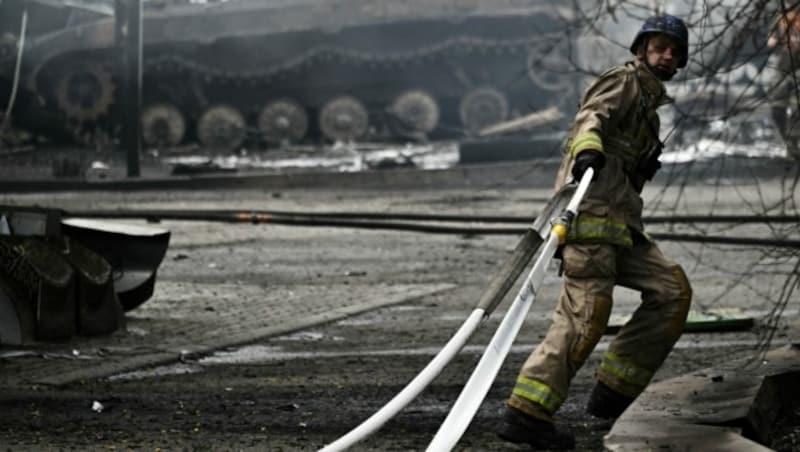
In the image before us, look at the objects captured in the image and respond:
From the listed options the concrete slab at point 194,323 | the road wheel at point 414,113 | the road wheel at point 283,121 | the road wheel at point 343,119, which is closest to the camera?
the concrete slab at point 194,323

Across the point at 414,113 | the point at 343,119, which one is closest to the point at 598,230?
the point at 343,119

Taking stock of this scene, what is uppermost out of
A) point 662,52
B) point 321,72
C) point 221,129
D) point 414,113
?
point 321,72

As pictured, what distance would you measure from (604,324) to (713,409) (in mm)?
494

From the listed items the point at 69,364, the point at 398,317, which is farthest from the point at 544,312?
the point at 69,364

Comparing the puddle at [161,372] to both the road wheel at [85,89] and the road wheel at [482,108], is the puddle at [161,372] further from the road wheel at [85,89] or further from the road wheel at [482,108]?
the road wheel at [482,108]

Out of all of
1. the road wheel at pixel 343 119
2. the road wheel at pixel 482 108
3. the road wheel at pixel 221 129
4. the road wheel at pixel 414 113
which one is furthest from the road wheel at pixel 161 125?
the road wheel at pixel 482 108

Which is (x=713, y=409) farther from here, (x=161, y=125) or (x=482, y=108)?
(x=482, y=108)

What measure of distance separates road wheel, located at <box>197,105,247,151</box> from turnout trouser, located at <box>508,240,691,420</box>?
3044 cm

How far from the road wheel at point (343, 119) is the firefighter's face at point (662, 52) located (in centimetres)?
3100

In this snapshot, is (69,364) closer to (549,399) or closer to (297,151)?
(549,399)

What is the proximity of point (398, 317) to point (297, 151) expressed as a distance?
80.5ft

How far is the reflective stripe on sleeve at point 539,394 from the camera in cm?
604

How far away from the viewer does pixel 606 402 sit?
6.54 meters

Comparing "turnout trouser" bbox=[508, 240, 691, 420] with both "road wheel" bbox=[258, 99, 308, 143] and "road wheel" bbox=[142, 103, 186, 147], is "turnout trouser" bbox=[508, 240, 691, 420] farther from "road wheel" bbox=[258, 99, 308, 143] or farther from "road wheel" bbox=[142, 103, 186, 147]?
"road wheel" bbox=[258, 99, 308, 143]
